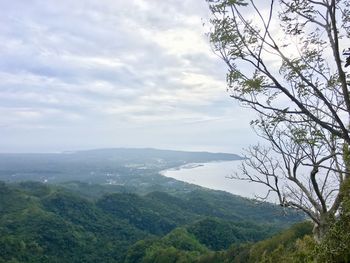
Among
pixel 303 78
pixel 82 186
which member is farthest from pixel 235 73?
pixel 82 186

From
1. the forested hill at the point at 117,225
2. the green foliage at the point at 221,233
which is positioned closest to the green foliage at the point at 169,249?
the forested hill at the point at 117,225

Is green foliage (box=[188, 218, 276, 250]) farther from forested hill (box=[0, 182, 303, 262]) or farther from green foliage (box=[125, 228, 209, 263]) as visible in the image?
green foliage (box=[125, 228, 209, 263])

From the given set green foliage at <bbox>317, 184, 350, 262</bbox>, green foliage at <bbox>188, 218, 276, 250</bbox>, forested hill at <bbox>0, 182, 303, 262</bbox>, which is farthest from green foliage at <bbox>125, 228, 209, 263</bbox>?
green foliage at <bbox>317, 184, 350, 262</bbox>

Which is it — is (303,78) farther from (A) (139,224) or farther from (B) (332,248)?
(A) (139,224)

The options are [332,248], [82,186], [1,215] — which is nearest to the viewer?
[332,248]

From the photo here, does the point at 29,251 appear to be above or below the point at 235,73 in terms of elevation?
below

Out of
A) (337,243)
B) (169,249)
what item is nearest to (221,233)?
(169,249)

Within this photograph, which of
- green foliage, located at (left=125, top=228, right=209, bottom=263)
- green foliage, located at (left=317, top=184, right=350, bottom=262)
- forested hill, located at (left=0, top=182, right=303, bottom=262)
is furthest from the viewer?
forested hill, located at (left=0, top=182, right=303, bottom=262)

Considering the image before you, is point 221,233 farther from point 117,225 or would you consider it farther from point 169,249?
point 117,225

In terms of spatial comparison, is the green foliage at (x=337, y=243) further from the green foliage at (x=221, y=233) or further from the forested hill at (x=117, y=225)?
the green foliage at (x=221, y=233)
